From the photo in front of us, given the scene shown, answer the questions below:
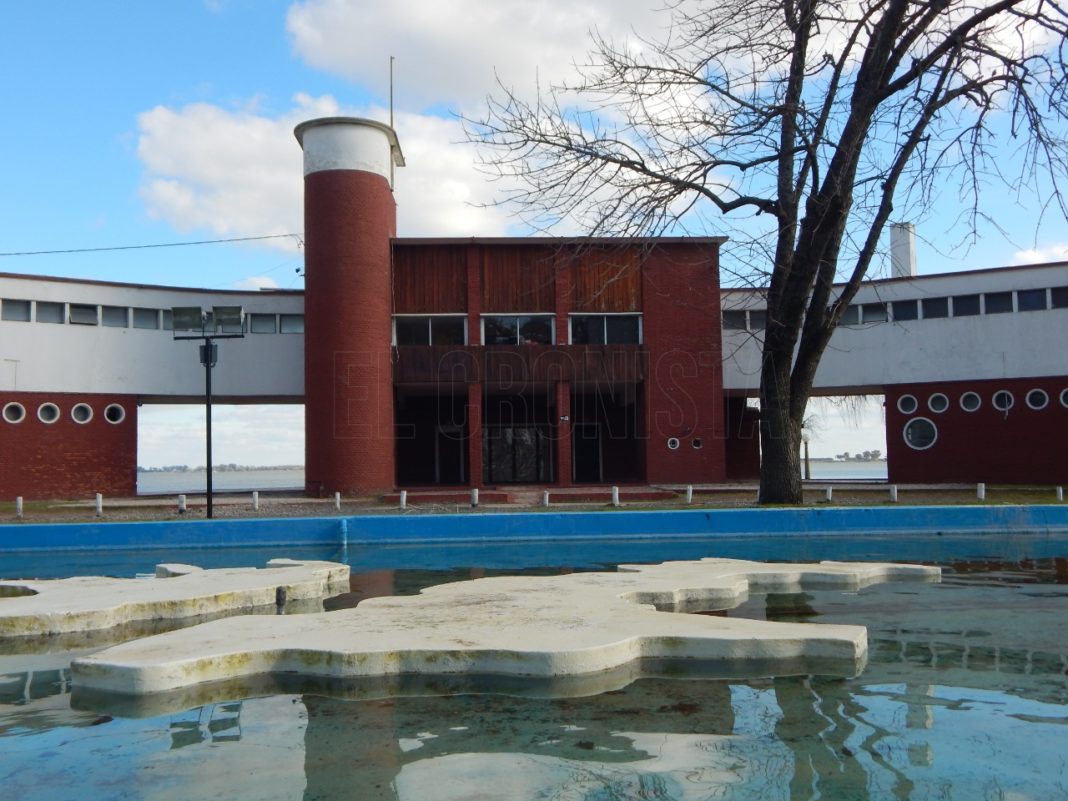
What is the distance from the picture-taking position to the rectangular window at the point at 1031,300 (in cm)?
3098

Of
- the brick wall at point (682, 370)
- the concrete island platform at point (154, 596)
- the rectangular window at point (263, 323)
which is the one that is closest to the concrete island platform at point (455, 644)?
the concrete island platform at point (154, 596)

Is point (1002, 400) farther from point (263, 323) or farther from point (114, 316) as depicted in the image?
point (114, 316)

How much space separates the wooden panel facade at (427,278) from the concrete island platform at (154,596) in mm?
19588

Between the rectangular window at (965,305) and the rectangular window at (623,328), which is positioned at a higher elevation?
the rectangular window at (965,305)

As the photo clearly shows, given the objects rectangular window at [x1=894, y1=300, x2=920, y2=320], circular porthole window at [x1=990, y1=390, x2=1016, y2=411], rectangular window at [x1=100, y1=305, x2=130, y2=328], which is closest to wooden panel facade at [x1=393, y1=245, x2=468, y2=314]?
rectangular window at [x1=100, y1=305, x2=130, y2=328]

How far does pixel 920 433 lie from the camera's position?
32.2m

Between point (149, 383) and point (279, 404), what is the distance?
5.13 meters

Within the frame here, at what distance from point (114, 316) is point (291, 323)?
5714 mm

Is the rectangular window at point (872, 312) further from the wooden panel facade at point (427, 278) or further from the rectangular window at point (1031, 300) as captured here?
the wooden panel facade at point (427, 278)

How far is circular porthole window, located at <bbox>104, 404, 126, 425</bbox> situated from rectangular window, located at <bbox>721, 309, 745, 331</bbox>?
819 inches

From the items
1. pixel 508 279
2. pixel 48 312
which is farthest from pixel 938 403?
pixel 48 312

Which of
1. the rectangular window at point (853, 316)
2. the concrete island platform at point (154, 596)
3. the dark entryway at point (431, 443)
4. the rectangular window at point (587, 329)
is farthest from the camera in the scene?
the dark entryway at point (431, 443)

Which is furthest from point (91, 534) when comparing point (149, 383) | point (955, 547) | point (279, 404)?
point (279, 404)

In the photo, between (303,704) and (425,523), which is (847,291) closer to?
(425,523)
